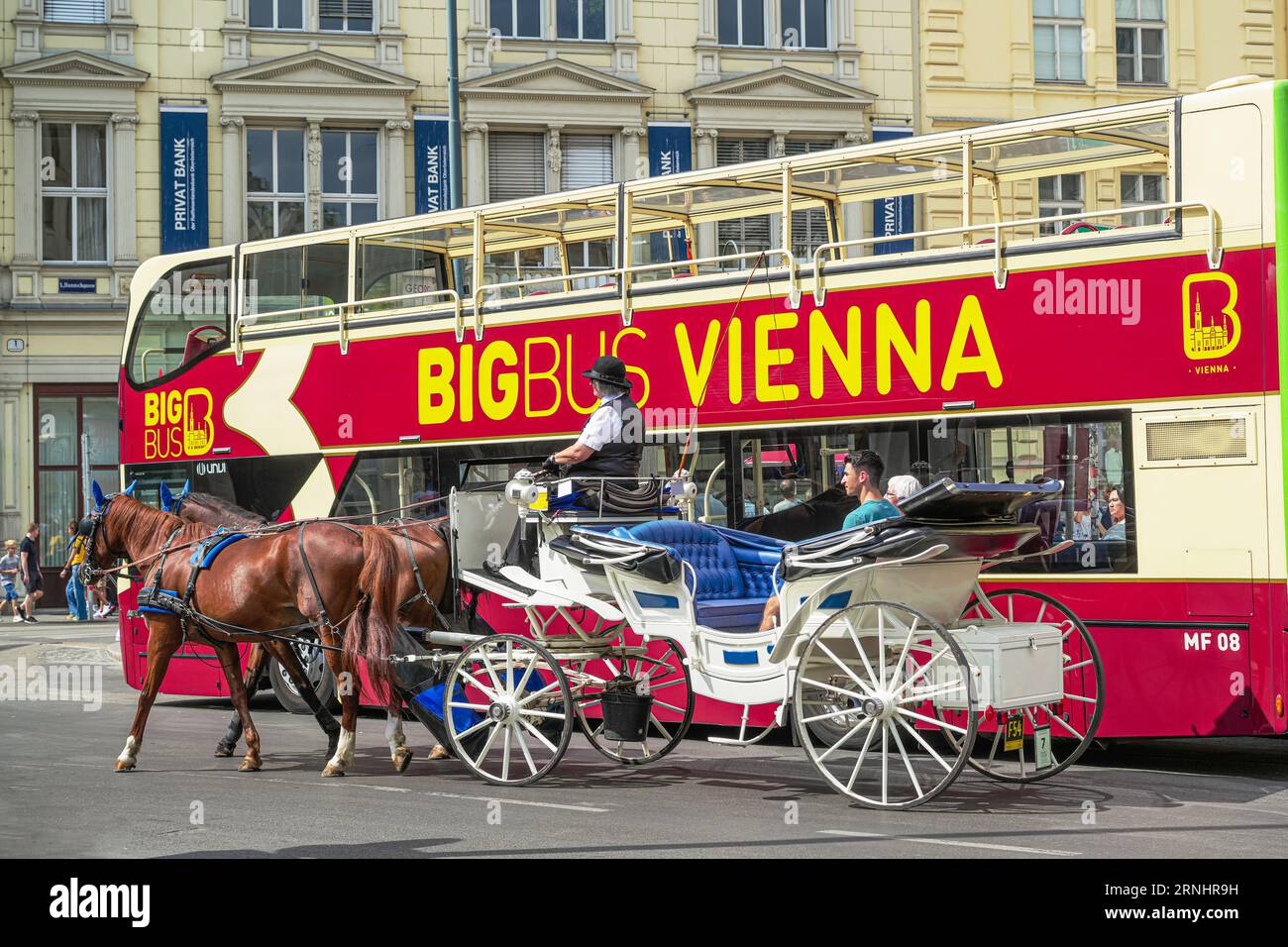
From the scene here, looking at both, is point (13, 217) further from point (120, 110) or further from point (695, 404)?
point (695, 404)

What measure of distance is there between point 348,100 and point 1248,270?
22.8 metres

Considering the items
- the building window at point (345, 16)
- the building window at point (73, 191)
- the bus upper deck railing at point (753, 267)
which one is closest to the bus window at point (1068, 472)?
the bus upper deck railing at point (753, 267)

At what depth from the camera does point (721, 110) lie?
30.6 metres

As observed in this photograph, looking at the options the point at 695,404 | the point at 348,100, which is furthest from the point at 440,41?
the point at 695,404

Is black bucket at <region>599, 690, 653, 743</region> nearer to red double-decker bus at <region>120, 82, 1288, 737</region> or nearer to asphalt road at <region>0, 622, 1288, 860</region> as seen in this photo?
asphalt road at <region>0, 622, 1288, 860</region>

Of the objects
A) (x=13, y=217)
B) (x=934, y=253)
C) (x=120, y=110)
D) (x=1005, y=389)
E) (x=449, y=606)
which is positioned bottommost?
(x=449, y=606)

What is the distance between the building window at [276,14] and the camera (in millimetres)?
29938

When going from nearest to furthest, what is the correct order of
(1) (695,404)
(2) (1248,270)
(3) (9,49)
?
(2) (1248,270), (1) (695,404), (3) (9,49)

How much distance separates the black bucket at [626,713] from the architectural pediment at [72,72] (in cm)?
2280

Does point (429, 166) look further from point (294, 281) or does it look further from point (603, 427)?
point (603, 427)

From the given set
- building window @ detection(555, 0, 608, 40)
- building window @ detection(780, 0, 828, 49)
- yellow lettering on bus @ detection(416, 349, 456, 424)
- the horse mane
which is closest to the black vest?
the horse mane

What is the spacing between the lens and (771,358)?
455 inches

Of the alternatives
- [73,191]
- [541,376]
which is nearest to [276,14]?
[73,191]

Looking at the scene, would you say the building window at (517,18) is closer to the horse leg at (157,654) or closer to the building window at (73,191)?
the building window at (73,191)
